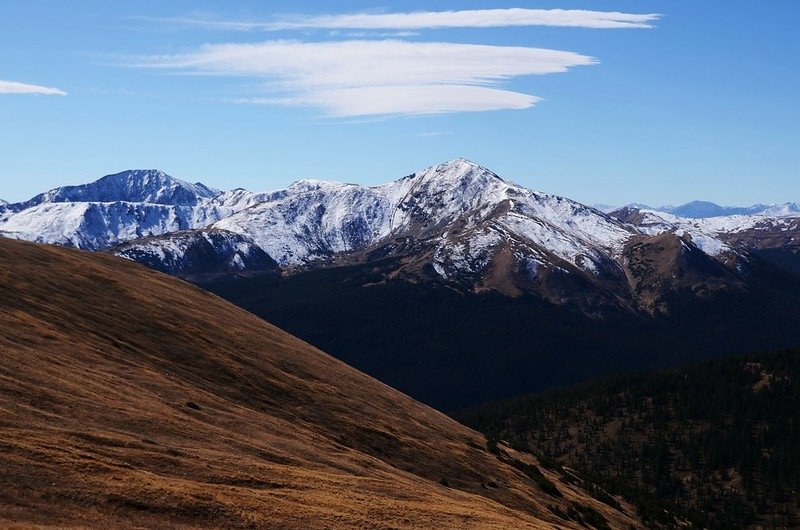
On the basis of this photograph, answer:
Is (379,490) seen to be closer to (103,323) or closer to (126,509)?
(126,509)

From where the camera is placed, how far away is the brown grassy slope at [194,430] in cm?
4091

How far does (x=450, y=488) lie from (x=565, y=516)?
14905 mm

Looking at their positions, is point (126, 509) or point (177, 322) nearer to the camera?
point (126, 509)

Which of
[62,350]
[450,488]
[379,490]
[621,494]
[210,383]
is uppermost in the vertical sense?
[62,350]

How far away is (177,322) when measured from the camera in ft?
301

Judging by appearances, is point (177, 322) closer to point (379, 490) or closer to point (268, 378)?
point (268, 378)

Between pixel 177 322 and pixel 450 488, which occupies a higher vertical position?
pixel 177 322

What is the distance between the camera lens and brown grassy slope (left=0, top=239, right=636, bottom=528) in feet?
134

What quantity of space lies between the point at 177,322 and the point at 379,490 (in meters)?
44.8

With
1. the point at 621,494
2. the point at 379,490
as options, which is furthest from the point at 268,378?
the point at 621,494

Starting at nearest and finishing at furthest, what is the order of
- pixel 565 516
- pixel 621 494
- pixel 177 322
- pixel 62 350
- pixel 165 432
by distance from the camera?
pixel 165 432, pixel 62 350, pixel 565 516, pixel 177 322, pixel 621 494

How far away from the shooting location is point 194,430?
5584cm

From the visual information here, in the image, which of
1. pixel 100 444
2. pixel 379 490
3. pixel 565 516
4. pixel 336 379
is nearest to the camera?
pixel 100 444

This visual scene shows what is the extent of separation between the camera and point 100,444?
1809 inches
